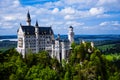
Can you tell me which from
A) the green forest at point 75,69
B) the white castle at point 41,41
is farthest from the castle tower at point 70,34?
the green forest at point 75,69

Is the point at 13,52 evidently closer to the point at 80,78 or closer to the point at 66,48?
the point at 80,78

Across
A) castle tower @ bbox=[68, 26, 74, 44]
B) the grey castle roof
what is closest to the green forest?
the grey castle roof

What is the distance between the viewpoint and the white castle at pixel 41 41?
109375 millimetres

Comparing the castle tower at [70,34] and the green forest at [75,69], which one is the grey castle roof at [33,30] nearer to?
the castle tower at [70,34]

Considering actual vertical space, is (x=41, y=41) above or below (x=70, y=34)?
below

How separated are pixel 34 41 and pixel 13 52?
51.9m

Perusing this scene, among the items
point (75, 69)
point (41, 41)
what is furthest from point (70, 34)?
point (75, 69)

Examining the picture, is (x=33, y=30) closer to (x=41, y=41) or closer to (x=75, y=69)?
(x=41, y=41)

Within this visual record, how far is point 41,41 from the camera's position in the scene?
11600cm

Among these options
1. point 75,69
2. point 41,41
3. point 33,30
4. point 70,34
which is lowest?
point 75,69

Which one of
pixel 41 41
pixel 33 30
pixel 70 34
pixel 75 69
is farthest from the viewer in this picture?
pixel 70 34

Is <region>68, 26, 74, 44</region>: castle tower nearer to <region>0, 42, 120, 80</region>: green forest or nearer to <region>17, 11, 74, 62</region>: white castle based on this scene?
<region>17, 11, 74, 62</region>: white castle

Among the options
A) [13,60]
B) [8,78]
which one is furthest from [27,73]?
[13,60]

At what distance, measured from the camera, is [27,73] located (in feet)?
155
